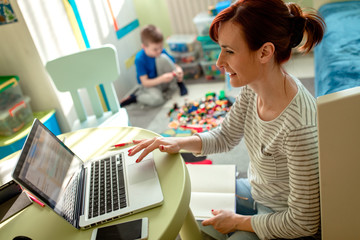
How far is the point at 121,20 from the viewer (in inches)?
115

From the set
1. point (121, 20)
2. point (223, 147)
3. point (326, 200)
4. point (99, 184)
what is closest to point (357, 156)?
point (326, 200)

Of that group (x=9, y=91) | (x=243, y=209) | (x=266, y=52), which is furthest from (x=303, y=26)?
(x=9, y=91)

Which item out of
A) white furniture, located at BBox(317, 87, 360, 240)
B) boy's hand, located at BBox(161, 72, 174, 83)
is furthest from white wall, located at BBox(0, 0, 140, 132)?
white furniture, located at BBox(317, 87, 360, 240)

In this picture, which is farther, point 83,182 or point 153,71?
point 153,71

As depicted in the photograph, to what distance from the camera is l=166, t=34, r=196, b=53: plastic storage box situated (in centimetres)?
301

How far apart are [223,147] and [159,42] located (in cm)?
172

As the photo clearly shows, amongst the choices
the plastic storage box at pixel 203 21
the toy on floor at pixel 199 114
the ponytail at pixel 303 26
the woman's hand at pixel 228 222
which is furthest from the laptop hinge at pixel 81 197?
the plastic storage box at pixel 203 21

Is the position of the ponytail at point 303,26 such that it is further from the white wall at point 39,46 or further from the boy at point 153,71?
the boy at point 153,71

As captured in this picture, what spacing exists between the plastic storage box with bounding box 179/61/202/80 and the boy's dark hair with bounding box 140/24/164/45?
1.80 feet

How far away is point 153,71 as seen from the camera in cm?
282

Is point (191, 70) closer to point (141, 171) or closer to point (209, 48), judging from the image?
point (209, 48)

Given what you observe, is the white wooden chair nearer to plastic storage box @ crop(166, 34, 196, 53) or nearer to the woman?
the woman

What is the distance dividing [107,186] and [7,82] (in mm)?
1313

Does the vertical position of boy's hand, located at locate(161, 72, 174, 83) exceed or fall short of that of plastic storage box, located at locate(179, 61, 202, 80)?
it exceeds it
